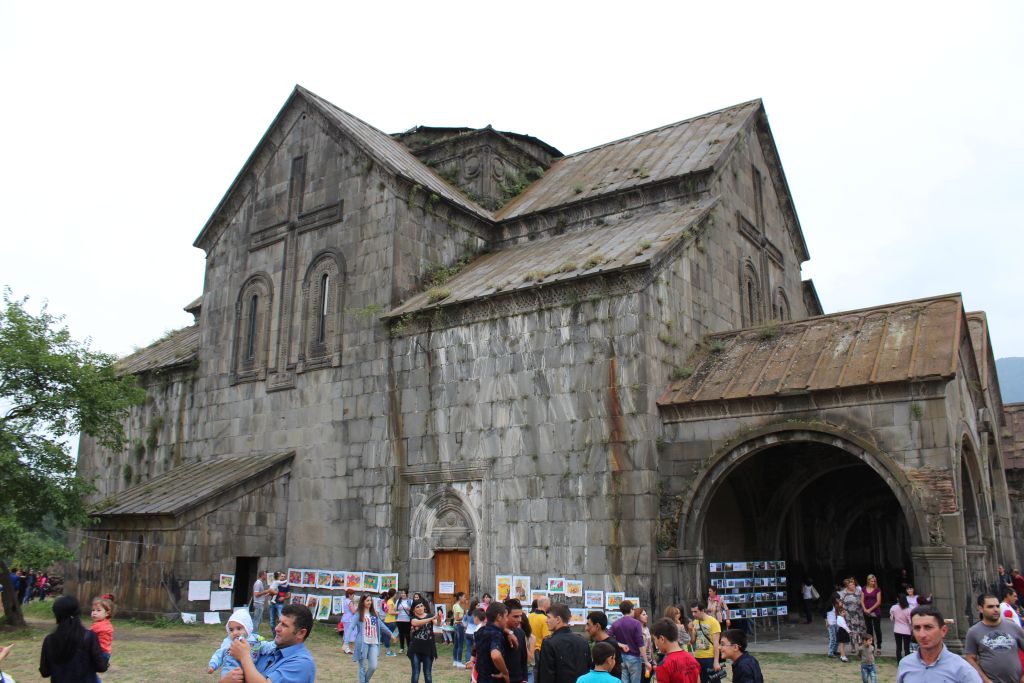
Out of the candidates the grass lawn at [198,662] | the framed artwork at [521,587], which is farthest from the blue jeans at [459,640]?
the framed artwork at [521,587]

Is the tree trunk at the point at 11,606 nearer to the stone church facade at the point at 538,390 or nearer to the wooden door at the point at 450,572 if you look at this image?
the stone church facade at the point at 538,390

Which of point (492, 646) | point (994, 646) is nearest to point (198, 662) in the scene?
point (492, 646)

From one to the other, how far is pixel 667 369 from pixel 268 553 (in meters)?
10.6

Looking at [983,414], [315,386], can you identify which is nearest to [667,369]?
[983,414]

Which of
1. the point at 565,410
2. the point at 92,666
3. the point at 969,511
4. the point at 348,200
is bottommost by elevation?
the point at 92,666

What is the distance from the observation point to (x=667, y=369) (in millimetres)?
16859

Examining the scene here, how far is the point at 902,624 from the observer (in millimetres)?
12891

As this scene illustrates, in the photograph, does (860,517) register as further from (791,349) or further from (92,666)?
(92,666)

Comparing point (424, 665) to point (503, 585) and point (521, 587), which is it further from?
point (503, 585)

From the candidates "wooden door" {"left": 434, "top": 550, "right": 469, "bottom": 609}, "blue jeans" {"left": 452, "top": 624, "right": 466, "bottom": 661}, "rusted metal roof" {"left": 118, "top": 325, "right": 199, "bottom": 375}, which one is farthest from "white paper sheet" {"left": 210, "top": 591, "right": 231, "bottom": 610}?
"rusted metal roof" {"left": 118, "top": 325, "right": 199, "bottom": 375}

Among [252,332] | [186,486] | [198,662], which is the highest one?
[252,332]

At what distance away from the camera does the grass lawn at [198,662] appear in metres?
12.6

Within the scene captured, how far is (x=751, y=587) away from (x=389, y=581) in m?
7.66

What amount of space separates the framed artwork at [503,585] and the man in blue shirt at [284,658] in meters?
11.8
